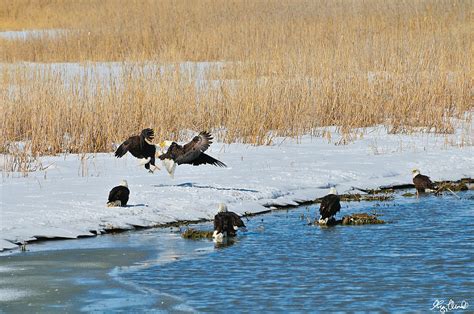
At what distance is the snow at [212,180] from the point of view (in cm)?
987

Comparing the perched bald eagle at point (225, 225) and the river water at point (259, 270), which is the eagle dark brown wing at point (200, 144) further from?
the perched bald eagle at point (225, 225)

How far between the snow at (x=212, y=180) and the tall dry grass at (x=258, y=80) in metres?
0.84

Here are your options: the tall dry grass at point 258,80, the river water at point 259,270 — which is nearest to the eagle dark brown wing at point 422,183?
the river water at point 259,270

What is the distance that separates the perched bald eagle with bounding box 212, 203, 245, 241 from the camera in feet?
30.1

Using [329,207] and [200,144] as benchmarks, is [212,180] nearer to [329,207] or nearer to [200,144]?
[200,144]

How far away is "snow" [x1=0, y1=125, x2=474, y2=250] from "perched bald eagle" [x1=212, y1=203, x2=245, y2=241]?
1165 mm

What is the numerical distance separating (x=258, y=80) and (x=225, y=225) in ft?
31.8

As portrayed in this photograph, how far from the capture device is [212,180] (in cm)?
1241

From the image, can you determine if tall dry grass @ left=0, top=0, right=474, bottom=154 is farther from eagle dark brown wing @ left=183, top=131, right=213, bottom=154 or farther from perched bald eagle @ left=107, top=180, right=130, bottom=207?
perched bald eagle @ left=107, top=180, right=130, bottom=207

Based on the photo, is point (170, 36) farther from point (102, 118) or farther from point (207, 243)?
point (207, 243)

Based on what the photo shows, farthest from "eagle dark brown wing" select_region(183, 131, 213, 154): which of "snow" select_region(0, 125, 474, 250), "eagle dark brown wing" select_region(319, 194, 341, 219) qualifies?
"eagle dark brown wing" select_region(319, 194, 341, 219)

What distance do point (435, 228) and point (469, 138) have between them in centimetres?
777

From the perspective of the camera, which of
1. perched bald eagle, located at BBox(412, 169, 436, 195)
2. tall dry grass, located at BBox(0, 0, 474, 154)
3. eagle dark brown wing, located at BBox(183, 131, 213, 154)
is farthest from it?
tall dry grass, located at BBox(0, 0, 474, 154)

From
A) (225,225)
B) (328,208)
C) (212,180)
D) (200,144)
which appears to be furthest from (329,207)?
(212,180)
